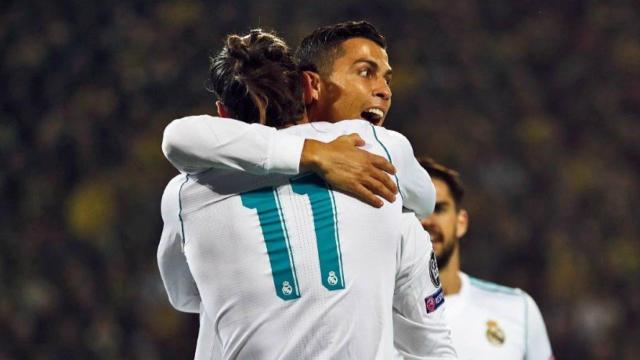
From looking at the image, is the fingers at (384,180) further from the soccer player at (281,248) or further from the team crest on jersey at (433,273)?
the team crest on jersey at (433,273)

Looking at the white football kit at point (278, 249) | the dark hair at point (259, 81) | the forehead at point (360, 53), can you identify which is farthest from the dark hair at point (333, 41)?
the white football kit at point (278, 249)

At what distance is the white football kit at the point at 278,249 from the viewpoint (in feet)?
6.43

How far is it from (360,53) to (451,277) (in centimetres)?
159

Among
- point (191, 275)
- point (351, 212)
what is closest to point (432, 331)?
point (351, 212)

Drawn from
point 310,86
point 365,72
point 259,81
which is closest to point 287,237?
point 259,81

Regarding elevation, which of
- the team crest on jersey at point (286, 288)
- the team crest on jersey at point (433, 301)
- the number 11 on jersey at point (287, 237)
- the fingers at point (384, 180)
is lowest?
the team crest on jersey at point (433, 301)

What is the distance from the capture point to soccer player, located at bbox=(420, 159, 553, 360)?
3.55 meters

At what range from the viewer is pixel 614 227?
5938mm

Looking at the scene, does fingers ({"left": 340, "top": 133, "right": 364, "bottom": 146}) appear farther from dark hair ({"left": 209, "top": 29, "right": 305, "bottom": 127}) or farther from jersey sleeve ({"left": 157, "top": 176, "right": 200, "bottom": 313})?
jersey sleeve ({"left": 157, "top": 176, "right": 200, "bottom": 313})

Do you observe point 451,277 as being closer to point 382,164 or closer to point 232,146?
point 382,164

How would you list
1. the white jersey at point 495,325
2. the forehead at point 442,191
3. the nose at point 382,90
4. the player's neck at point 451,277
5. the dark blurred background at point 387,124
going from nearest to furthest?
the nose at point 382,90 → the white jersey at point 495,325 → the player's neck at point 451,277 → the forehead at point 442,191 → the dark blurred background at point 387,124

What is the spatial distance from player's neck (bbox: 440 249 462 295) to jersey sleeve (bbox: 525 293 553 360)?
0.29 metres

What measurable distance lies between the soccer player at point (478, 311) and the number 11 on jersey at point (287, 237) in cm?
159

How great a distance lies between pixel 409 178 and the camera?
2.14m
